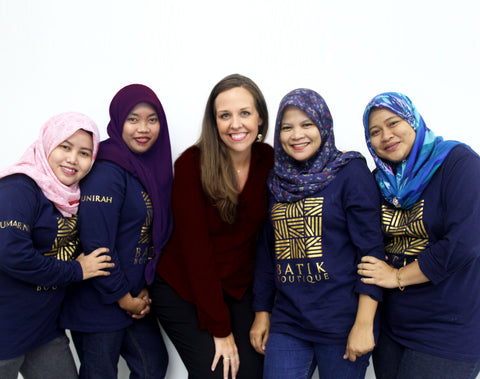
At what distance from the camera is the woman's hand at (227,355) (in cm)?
167

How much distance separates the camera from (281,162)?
5.56ft

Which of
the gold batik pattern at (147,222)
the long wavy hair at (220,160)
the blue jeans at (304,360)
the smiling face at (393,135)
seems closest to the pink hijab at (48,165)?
the gold batik pattern at (147,222)

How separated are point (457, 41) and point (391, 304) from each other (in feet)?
5.01

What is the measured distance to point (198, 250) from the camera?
67.0 inches

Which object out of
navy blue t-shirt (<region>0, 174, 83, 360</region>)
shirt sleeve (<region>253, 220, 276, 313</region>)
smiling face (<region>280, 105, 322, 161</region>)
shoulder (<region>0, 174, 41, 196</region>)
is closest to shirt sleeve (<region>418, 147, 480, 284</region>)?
smiling face (<region>280, 105, 322, 161</region>)

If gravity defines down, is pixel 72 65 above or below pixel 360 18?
below

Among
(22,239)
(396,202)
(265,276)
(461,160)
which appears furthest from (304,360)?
(22,239)

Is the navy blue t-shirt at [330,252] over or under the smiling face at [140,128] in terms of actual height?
under

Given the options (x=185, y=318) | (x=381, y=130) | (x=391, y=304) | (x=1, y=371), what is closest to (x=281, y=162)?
(x=381, y=130)

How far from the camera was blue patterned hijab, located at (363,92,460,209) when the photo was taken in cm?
140

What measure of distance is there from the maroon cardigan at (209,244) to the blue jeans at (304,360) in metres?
0.24

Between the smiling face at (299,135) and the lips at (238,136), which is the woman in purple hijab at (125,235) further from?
the smiling face at (299,135)

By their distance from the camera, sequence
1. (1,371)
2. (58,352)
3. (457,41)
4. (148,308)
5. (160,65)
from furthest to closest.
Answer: (160,65)
(457,41)
(148,308)
(58,352)
(1,371)

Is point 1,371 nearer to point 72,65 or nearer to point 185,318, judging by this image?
point 185,318
